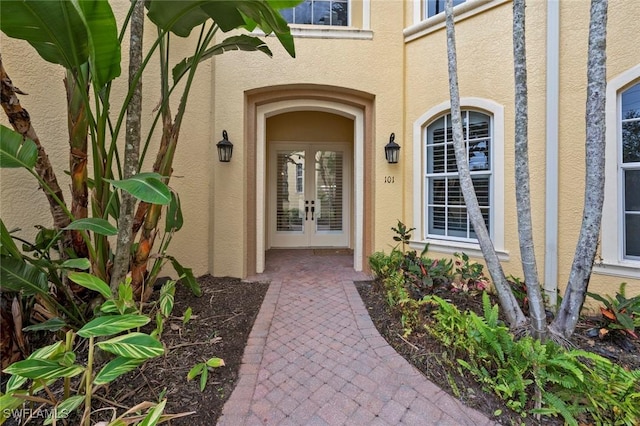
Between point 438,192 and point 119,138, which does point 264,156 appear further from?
point 438,192

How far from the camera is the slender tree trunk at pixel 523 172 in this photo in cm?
272


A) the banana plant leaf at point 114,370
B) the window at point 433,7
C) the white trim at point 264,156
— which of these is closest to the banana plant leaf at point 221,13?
the banana plant leaf at point 114,370

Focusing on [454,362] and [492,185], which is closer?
[454,362]

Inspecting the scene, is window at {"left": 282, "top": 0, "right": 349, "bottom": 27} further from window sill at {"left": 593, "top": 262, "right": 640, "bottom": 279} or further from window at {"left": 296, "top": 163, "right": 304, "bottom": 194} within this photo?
window sill at {"left": 593, "top": 262, "right": 640, "bottom": 279}

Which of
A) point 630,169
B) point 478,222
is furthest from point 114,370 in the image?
point 630,169

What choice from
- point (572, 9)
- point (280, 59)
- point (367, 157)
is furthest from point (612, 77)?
point (280, 59)

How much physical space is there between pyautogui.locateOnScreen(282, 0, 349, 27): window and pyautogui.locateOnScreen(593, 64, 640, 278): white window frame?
4.59 metres

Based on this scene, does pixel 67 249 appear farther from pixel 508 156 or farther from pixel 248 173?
pixel 508 156

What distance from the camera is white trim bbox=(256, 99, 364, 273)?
5352 mm

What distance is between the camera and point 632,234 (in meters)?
3.54

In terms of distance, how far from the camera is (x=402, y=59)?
5.29 metres

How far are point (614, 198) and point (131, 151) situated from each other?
5.73 meters

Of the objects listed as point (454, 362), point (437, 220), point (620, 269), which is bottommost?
point (454, 362)

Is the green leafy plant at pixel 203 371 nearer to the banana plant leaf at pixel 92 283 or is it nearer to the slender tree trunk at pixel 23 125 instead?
the banana plant leaf at pixel 92 283
